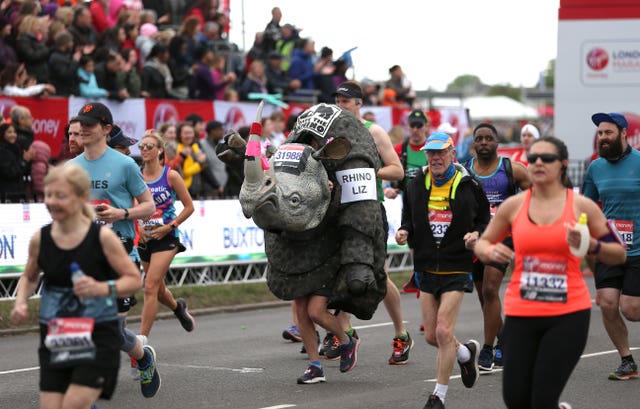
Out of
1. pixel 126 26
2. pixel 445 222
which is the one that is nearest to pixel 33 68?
pixel 126 26

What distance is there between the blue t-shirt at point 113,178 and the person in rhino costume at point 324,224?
97cm

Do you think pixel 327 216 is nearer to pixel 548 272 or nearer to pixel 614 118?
pixel 614 118

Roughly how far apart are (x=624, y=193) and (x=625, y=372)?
57.3 inches

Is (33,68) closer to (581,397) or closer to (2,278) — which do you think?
(2,278)

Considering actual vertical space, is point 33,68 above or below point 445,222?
above

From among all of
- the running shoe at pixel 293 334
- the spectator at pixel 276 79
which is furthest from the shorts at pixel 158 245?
the spectator at pixel 276 79

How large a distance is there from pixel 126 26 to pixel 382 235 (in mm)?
10840

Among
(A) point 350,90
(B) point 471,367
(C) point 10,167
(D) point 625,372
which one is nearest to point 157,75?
(C) point 10,167

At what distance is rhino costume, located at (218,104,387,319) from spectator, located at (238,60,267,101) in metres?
11.5

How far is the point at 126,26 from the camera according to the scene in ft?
65.0

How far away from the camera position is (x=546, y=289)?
679 centimetres

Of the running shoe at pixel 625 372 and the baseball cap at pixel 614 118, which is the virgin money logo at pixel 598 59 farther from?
the running shoe at pixel 625 372

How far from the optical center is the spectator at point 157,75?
19.2 metres

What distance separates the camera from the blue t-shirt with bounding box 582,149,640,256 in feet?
33.7
